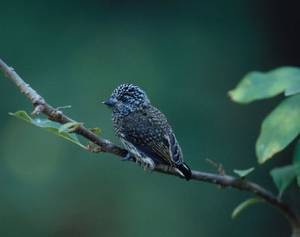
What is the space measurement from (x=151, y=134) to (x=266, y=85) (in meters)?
0.82

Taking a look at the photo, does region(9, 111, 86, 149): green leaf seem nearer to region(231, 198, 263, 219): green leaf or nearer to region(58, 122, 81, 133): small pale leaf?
region(58, 122, 81, 133): small pale leaf

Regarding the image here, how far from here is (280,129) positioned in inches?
65.0

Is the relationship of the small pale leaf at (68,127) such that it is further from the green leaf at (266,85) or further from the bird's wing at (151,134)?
the bird's wing at (151,134)

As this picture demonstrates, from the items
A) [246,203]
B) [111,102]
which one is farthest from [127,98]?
[246,203]

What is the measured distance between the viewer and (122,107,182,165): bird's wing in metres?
2.48

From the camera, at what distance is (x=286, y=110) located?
1693 mm

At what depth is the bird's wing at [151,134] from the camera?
2.48 m

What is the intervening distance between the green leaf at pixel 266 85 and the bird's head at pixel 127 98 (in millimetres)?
548

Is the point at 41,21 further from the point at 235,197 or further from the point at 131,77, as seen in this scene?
the point at 235,197

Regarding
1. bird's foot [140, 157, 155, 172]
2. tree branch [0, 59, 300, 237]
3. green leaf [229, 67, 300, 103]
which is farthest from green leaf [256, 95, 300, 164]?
bird's foot [140, 157, 155, 172]

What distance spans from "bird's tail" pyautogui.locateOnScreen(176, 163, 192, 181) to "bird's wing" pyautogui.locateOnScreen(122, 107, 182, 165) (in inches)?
12.1

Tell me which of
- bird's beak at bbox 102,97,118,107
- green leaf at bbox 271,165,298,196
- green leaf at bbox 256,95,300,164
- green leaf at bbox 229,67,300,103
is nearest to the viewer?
green leaf at bbox 256,95,300,164

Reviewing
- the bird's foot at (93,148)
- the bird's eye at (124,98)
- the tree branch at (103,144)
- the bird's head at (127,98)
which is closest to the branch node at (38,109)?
the tree branch at (103,144)

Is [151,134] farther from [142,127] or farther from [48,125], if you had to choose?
[48,125]
